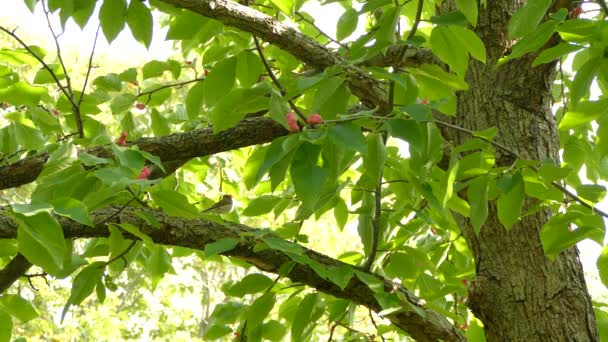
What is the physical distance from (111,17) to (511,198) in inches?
36.3

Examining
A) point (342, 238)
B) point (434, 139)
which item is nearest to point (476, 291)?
point (434, 139)

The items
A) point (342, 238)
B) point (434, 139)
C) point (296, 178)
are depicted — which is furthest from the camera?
point (342, 238)

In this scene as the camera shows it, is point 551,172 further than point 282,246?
No

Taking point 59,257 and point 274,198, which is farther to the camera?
point 274,198

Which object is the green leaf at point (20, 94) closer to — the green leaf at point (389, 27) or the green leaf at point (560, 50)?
the green leaf at point (389, 27)

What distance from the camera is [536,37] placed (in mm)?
1210

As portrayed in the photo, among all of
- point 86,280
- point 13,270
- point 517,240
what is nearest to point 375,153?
point 517,240

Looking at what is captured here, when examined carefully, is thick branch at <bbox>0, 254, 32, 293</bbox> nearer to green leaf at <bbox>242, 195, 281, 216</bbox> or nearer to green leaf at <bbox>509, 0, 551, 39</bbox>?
green leaf at <bbox>242, 195, 281, 216</bbox>

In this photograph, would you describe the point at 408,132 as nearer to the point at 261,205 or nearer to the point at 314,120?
the point at 314,120

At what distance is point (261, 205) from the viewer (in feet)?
6.46

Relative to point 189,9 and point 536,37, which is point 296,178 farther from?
point 189,9

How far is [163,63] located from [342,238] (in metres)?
7.84

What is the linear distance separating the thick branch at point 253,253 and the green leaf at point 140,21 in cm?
39

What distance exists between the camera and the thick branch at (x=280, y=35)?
5.65 ft
